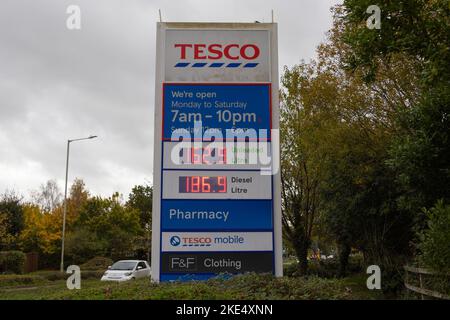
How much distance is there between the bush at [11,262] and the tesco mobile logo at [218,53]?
26086 millimetres

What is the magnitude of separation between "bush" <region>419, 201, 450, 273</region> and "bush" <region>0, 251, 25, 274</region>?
29.2 m

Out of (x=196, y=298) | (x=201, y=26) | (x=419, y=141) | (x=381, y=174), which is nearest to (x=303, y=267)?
(x=381, y=174)

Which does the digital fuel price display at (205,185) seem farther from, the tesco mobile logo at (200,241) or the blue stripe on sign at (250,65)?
the blue stripe on sign at (250,65)

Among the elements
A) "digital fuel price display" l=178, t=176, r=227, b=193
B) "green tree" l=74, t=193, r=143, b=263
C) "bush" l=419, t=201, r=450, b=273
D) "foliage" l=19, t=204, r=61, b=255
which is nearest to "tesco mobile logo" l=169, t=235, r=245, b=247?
"digital fuel price display" l=178, t=176, r=227, b=193

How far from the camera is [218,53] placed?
1184cm

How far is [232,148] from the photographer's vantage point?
11.0 m

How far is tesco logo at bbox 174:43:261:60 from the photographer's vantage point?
11820 mm

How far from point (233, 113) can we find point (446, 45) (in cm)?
468

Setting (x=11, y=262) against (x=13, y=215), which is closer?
(x=11, y=262)

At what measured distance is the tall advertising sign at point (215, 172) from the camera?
10781mm

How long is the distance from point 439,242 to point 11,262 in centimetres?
2995

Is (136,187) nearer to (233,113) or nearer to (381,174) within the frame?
(381,174)

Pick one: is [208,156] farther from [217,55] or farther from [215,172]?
[217,55]

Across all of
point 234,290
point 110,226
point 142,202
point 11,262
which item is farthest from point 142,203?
point 234,290
